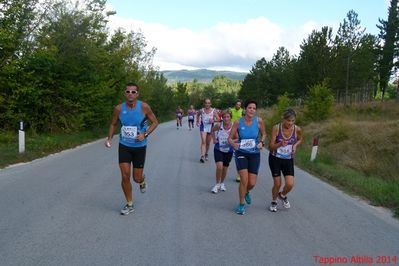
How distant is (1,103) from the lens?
16.6 metres

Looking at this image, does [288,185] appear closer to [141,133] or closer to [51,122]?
[141,133]

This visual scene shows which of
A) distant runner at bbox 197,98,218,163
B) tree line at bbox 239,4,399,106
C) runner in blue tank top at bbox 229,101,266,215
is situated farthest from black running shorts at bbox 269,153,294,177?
tree line at bbox 239,4,399,106

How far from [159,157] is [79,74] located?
28.8 feet

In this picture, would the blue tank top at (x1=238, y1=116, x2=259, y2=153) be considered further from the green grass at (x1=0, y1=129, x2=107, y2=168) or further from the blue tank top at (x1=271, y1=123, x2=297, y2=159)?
the green grass at (x1=0, y1=129, x2=107, y2=168)

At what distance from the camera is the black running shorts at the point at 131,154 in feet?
22.0

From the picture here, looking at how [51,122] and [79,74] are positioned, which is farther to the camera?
[79,74]

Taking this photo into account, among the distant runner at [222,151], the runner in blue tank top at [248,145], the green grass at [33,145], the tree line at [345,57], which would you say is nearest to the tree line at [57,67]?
the green grass at [33,145]

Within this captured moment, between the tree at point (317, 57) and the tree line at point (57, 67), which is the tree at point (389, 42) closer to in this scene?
the tree at point (317, 57)

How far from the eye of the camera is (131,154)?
22.2ft

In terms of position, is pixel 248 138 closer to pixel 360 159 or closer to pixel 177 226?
pixel 177 226

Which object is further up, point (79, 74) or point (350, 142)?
point (79, 74)

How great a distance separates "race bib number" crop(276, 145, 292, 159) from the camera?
7.17 meters

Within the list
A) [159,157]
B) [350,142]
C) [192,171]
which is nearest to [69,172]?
[192,171]

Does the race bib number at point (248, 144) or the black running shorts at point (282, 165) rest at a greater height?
the race bib number at point (248, 144)
